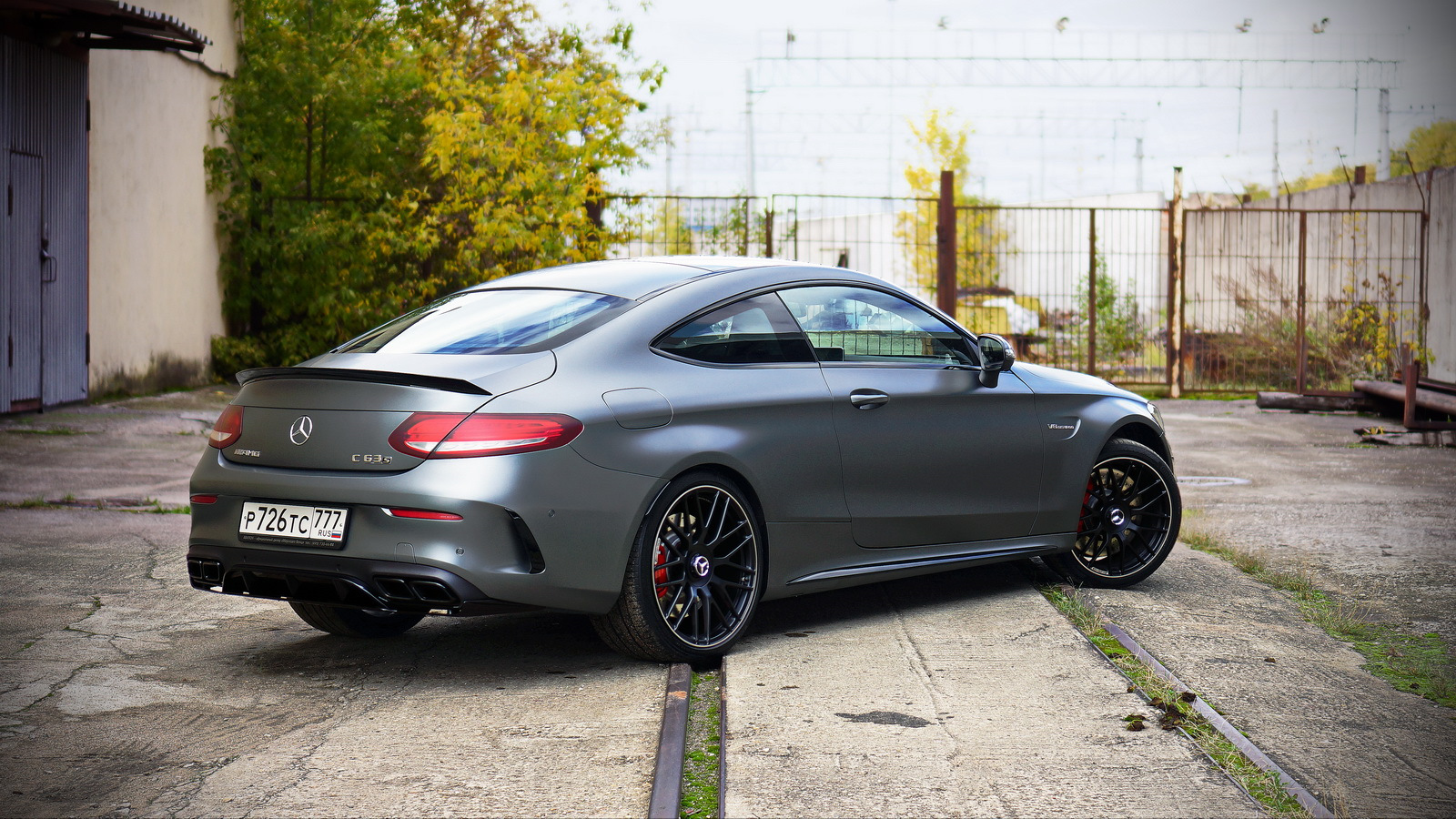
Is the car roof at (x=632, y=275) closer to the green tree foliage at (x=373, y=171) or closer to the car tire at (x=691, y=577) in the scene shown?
the car tire at (x=691, y=577)

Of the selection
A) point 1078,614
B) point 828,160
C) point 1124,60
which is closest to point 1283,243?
point 1124,60

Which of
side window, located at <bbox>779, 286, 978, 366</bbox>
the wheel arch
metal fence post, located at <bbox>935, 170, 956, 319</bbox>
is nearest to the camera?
side window, located at <bbox>779, 286, 978, 366</bbox>

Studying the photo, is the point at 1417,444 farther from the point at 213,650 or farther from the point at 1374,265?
the point at 213,650

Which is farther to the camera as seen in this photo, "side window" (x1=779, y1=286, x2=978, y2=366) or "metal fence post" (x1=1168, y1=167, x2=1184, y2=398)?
"metal fence post" (x1=1168, y1=167, x2=1184, y2=398)

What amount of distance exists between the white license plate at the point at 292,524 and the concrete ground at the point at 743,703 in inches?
21.3

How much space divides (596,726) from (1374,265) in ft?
69.5

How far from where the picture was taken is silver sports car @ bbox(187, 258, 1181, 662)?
4.28 m

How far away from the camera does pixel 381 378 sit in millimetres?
4441

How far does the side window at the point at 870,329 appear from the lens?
544cm

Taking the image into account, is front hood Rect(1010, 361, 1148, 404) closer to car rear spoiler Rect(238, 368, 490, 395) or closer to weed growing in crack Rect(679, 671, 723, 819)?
weed growing in crack Rect(679, 671, 723, 819)

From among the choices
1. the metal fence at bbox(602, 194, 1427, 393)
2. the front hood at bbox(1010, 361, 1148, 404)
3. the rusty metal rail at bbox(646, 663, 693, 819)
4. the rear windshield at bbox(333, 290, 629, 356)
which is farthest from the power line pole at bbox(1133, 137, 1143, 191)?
the rusty metal rail at bbox(646, 663, 693, 819)

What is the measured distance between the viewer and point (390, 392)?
14.4 ft

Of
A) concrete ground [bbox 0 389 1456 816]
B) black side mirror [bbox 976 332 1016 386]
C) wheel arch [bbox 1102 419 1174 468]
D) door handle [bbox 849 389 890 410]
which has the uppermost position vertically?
Result: black side mirror [bbox 976 332 1016 386]

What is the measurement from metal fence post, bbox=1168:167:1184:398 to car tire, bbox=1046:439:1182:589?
41.5 ft
